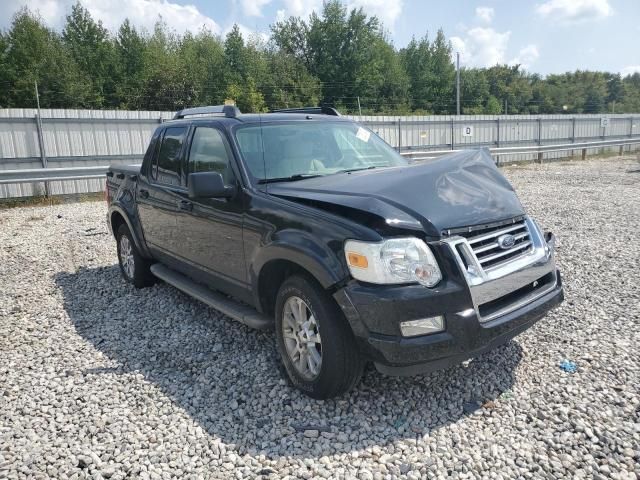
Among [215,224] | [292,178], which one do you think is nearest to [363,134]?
→ [292,178]

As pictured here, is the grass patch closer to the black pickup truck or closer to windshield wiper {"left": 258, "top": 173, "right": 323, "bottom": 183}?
the black pickup truck

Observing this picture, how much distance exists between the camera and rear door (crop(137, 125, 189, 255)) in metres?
4.89

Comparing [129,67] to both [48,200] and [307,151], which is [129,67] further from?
[307,151]

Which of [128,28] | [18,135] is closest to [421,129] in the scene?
[18,135]

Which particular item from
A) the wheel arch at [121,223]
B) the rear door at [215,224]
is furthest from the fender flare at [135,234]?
the rear door at [215,224]

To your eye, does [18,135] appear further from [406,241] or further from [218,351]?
[406,241]

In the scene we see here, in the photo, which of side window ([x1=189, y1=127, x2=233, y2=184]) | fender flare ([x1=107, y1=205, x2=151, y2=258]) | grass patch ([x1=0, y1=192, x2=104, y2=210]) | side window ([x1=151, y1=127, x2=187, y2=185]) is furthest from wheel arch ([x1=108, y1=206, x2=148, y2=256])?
grass patch ([x1=0, y1=192, x2=104, y2=210])

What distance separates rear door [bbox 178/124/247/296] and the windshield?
0.21 m

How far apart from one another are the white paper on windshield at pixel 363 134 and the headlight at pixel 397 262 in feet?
6.88

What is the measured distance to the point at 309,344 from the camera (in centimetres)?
335

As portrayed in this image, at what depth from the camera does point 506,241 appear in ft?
10.6

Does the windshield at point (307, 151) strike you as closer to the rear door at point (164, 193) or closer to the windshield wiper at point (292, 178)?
the windshield wiper at point (292, 178)

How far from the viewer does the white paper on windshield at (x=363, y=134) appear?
477 centimetres

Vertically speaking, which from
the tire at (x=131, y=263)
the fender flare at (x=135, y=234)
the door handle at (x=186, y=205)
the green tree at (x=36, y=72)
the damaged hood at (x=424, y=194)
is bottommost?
the tire at (x=131, y=263)
